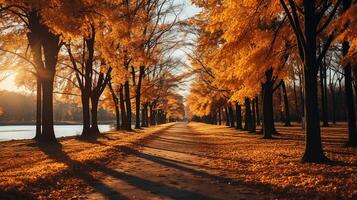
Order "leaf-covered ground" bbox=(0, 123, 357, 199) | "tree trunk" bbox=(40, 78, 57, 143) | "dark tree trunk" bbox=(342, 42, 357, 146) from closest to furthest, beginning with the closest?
"leaf-covered ground" bbox=(0, 123, 357, 199), "dark tree trunk" bbox=(342, 42, 357, 146), "tree trunk" bbox=(40, 78, 57, 143)

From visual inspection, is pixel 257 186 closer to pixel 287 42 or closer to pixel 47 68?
pixel 287 42

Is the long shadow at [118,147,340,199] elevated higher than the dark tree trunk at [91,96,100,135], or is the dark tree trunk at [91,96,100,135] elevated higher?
the dark tree trunk at [91,96,100,135]

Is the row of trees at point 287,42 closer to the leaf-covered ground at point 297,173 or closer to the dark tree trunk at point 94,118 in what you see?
the leaf-covered ground at point 297,173

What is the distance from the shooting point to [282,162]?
38.0 ft

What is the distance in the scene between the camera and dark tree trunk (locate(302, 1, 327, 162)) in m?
11.2

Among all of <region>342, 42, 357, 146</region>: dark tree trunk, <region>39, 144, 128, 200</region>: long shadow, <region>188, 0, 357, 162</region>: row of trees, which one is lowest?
<region>39, 144, 128, 200</region>: long shadow

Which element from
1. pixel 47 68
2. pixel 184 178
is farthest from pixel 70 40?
pixel 184 178

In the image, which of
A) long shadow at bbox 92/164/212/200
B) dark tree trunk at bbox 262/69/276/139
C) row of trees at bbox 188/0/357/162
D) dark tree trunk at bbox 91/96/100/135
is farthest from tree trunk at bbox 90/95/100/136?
long shadow at bbox 92/164/212/200

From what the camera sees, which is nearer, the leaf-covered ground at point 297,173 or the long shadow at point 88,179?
the leaf-covered ground at point 297,173

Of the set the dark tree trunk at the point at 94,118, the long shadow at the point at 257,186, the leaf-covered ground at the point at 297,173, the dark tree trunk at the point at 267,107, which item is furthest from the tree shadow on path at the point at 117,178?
the dark tree trunk at the point at 94,118

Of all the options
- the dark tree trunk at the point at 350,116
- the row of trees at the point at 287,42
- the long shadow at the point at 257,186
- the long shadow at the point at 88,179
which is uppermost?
the row of trees at the point at 287,42

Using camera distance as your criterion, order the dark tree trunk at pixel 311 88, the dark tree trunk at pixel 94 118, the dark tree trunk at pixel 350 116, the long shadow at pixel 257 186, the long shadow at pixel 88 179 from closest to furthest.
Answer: the long shadow at pixel 257 186, the long shadow at pixel 88 179, the dark tree trunk at pixel 311 88, the dark tree trunk at pixel 350 116, the dark tree trunk at pixel 94 118

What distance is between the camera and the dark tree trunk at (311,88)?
11195 millimetres

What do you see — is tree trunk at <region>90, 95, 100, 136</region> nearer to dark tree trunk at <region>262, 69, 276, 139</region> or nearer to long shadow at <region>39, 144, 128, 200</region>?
dark tree trunk at <region>262, 69, 276, 139</region>
